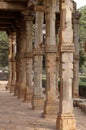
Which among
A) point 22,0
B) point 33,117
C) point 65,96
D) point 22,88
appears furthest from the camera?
point 22,88

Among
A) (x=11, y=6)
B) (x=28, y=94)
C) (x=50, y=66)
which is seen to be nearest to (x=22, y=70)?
(x=28, y=94)

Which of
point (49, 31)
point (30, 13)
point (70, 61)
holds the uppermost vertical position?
point (30, 13)

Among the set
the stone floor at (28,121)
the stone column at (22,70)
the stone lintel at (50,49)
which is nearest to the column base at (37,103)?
the stone floor at (28,121)

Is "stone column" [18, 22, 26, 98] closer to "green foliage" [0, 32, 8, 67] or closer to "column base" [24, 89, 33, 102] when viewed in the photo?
"column base" [24, 89, 33, 102]

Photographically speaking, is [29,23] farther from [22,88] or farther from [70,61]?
[70,61]

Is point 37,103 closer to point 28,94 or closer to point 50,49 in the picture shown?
point 28,94

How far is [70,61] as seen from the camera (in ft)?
35.8

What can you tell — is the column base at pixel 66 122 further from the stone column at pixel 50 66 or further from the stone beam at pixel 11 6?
the stone beam at pixel 11 6

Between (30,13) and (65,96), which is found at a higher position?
(30,13)

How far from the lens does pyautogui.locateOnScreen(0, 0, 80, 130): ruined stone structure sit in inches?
428

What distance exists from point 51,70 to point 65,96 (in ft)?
9.29

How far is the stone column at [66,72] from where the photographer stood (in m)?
10.8

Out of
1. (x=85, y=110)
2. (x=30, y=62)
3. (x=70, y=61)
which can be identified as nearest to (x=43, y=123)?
(x=70, y=61)

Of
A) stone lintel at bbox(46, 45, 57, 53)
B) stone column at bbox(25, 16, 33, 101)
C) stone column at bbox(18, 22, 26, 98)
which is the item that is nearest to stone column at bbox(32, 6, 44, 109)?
stone lintel at bbox(46, 45, 57, 53)
